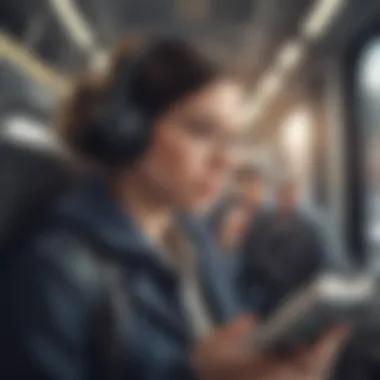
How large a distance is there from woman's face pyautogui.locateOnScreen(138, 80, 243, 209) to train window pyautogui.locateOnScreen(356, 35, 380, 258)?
0.59 ft

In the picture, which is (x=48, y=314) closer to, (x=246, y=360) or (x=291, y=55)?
(x=246, y=360)

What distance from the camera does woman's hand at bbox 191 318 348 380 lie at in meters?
1.12

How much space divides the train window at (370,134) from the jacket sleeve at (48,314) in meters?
0.40

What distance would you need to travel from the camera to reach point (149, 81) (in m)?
1.13

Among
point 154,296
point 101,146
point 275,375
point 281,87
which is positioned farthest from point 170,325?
point 281,87

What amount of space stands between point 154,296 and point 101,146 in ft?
0.73

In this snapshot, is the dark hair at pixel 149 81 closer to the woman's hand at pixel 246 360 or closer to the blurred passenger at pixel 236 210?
the blurred passenger at pixel 236 210

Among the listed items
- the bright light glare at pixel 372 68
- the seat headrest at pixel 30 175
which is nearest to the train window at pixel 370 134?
the bright light glare at pixel 372 68

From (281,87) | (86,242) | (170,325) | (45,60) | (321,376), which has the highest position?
(45,60)

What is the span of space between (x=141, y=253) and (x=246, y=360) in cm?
21

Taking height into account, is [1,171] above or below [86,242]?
above

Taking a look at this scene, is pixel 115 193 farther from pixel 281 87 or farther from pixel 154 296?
pixel 281 87

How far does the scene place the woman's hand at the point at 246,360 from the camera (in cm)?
112

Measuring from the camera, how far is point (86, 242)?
1.14 m
